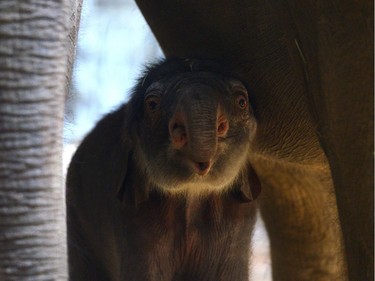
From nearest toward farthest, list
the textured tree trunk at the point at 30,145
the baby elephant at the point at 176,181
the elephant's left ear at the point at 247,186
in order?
the textured tree trunk at the point at 30,145 < the baby elephant at the point at 176,181 < the elephant's left ear at the point at 247,186

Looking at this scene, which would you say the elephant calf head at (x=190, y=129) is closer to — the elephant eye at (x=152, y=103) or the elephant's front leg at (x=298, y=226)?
the elephant eye at (x=152, y=103)

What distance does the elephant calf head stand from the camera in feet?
7.76

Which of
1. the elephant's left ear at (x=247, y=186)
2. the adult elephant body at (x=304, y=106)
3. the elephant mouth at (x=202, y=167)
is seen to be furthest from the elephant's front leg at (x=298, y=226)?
the elephant mouth at (x=202, y=167)

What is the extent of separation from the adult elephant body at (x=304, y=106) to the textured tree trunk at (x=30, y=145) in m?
0.80

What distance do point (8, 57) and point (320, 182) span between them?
78.3 inches

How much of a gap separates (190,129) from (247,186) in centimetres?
47

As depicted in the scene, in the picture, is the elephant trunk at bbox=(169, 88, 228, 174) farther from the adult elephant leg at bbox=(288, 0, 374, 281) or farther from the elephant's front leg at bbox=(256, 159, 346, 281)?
the elephant's front leg at bbox=(256, 159, 346, 281)

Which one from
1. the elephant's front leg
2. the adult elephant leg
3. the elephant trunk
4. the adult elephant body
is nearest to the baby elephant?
the elephant trunk

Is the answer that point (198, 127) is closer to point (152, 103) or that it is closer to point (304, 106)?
point (152, 103)

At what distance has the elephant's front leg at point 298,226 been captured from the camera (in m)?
3.51

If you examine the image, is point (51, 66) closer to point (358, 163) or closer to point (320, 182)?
point (358, 163)

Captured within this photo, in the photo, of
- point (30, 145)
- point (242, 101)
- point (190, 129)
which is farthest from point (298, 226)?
point (30, 145)

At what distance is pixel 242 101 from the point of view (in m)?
2.61

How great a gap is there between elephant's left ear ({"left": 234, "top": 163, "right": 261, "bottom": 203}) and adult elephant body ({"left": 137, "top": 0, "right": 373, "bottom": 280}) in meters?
0.11
